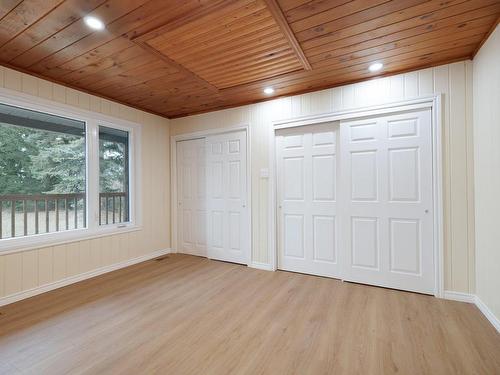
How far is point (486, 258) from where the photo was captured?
220 cm

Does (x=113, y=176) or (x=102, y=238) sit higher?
(x=113, y=176)

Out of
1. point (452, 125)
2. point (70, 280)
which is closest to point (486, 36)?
point (452, 125)

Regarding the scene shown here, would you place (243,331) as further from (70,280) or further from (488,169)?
(488,169)

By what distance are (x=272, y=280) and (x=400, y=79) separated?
2816mm

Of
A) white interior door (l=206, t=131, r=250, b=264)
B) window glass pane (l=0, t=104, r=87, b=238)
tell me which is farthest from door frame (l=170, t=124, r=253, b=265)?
window glass pane (l=0, t=104, r=87, b=238)

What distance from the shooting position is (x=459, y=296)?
251 cm

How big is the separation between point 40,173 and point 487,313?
4.80m

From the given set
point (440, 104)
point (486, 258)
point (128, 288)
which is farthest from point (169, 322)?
point (440, 104)

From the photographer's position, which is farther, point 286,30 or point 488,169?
point 488,169

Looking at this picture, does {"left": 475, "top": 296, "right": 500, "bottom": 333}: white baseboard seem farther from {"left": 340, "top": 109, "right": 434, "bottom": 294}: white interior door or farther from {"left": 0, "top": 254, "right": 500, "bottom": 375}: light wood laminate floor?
{"left": 340, "top": 109, "right": 434, "bottom": 294}: white interior door

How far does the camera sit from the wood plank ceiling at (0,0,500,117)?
1.80 meters

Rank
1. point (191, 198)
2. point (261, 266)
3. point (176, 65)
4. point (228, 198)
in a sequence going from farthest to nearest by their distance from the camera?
point (191, 198) < point (228, 198) < point (261, 266) < point (176, 65)

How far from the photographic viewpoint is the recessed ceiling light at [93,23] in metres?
1.90

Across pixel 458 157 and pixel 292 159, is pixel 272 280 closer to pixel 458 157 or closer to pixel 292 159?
pixel 292 159
